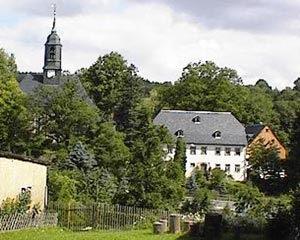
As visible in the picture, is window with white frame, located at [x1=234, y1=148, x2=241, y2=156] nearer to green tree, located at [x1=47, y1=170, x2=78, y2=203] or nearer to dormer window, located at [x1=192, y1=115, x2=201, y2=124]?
dormer window, located at [x1=192, y1=115, x2=201, y2=124]

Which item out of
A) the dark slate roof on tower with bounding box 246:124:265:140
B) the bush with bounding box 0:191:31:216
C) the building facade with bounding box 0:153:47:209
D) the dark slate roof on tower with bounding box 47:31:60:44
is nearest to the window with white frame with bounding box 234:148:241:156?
the dark slate roof on tower with bounding box 246:124:265:140

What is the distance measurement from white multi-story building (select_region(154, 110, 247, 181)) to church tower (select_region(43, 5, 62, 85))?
1187 cm

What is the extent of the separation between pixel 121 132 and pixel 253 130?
69.8 ft

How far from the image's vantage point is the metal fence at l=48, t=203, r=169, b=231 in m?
33.0

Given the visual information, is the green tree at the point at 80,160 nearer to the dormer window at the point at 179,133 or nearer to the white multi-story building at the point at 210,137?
the white multi-story building at the point at 210,137

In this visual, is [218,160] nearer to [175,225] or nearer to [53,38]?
[53,38]

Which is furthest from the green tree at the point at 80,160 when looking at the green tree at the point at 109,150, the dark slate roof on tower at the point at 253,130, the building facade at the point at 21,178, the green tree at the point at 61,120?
the dark slate roof on tower at the point at 253,130

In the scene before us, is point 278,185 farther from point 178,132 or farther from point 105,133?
point 178,132

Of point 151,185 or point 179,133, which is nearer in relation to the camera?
point 151,185

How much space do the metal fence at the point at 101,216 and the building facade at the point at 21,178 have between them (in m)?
2.17

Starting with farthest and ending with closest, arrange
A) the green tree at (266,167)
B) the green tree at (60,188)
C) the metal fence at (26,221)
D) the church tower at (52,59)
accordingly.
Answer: the church tower at (52,59), the green tree at (266,167), the green tree at (60,188), the metal fence at (26,221)

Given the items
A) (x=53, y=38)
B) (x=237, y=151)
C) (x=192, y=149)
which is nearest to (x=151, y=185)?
(x=192, y=149)

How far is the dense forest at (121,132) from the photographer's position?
130ft

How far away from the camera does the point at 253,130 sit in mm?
86562
